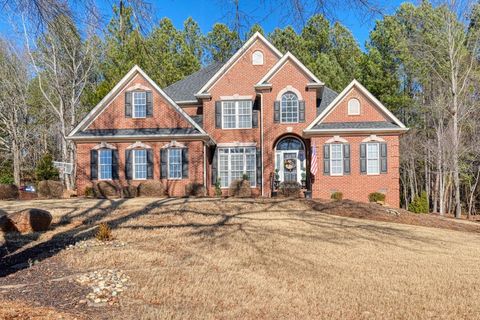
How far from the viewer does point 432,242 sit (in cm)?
1237

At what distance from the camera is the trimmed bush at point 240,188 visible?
913 inches

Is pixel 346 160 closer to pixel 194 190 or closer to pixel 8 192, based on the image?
pixel 194 190

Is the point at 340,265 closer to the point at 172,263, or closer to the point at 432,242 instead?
the point at 172,263

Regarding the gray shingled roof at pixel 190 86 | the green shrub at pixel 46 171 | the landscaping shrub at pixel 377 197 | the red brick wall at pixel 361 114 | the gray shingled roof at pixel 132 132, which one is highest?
the gray shingled roof at pixel 190 86

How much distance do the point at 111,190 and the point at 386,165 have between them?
1397 centimetres

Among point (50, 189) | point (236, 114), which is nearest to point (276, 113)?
point (236, 114)

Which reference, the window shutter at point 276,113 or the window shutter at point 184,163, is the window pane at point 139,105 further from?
the window shutter at point 276,113

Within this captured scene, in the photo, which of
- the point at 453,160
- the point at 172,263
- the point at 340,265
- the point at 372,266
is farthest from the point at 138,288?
the point at 453,160

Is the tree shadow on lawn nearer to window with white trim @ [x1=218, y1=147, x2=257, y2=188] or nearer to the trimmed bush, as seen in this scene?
the trimmed bush

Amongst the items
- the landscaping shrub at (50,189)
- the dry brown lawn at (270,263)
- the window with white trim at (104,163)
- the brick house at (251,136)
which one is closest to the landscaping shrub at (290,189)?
the brick house at (251,136)

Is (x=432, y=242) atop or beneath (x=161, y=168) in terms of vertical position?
beneath

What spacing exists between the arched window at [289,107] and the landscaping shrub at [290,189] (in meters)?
3.58

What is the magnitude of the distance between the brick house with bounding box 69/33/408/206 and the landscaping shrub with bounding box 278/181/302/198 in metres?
0.78

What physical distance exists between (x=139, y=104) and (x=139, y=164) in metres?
3.18
